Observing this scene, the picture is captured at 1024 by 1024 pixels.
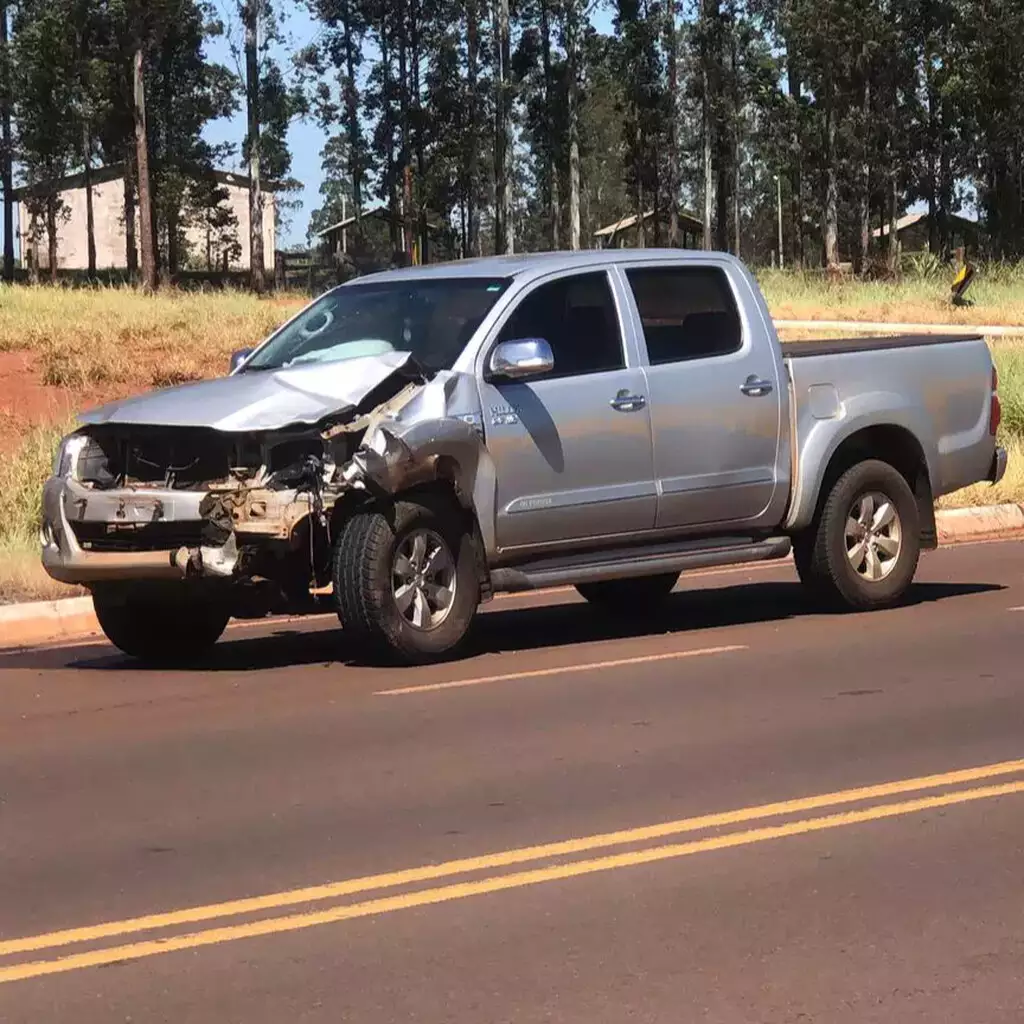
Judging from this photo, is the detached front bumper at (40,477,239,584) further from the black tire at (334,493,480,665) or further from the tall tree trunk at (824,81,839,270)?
the tall tree trunk at (824,81,839,270)

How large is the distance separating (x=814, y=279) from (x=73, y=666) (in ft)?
148

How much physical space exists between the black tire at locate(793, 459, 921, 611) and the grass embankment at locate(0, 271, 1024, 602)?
192 inches

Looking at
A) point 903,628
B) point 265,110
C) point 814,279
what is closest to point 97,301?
point 814,279

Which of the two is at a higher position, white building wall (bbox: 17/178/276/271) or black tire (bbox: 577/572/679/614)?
white building wall (bbox: 17/178/276/271)

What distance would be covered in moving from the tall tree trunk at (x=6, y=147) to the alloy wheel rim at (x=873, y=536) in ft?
203

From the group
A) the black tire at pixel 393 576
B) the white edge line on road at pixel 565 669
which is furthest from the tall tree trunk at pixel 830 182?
the black tire at pixel 393 576

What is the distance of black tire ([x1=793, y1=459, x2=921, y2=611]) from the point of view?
446 inches

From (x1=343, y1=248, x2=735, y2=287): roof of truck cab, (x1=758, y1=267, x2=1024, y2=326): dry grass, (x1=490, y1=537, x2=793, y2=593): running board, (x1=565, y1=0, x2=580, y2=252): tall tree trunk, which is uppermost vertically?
(x1=565, y1=0, x2=580, y2=252): tall tree trunk

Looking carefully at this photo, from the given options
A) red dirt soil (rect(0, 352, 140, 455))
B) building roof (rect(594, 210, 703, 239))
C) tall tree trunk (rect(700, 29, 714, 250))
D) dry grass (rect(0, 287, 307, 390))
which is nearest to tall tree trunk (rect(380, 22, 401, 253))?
tall tree trunk (rect(700, 29, 714, 250))

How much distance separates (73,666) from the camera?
1060 centimetres

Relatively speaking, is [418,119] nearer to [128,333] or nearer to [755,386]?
[128,333]

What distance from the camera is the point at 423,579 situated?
965cm

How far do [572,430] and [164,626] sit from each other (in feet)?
7.96

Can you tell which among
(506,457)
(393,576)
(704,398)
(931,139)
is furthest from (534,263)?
(931,139)
